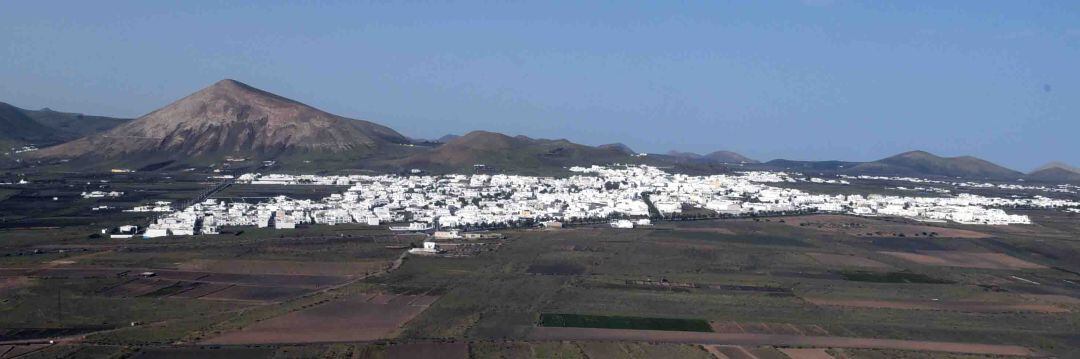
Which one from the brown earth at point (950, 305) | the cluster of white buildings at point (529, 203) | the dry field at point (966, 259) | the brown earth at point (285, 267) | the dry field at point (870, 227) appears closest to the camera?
the brown earth at point (950, 305)

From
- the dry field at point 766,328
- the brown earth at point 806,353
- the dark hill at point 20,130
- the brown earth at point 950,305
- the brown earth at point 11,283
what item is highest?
the dark hill at point 20,130

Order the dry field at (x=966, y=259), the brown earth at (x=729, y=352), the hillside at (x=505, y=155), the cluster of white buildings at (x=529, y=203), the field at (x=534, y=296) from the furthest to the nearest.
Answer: the hillside at (x=505, y=155)
the cluster of white buildings at (x=529, y=203)
the dry field at (x=966, y=259)
the field at (x=534, y=296)
the brown earth at (x=729, y=352)

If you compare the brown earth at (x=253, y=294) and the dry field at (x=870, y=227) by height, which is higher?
the dry field at (x=870, y=227)

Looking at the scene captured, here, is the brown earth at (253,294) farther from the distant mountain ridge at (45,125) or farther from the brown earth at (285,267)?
the distant mountain ridge at (45,125)

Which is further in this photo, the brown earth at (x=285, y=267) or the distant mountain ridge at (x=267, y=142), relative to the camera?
the distant mountain ridge at (x=267, y=142)

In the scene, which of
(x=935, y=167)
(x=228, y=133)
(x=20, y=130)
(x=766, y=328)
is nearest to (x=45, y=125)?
(x=20, y=130)

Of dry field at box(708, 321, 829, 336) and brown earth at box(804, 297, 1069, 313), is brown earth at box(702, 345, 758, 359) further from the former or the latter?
brown earth at box(804, 297, 1069, 313)

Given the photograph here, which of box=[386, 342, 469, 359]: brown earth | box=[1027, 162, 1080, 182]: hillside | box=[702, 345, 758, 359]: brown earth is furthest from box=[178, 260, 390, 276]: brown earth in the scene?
box=[1027, 162, 1080, 182]: hillside

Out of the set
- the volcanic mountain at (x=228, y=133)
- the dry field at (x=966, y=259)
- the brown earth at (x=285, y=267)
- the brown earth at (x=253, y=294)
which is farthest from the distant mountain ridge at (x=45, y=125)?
the dry field at (x=966, y=259)
